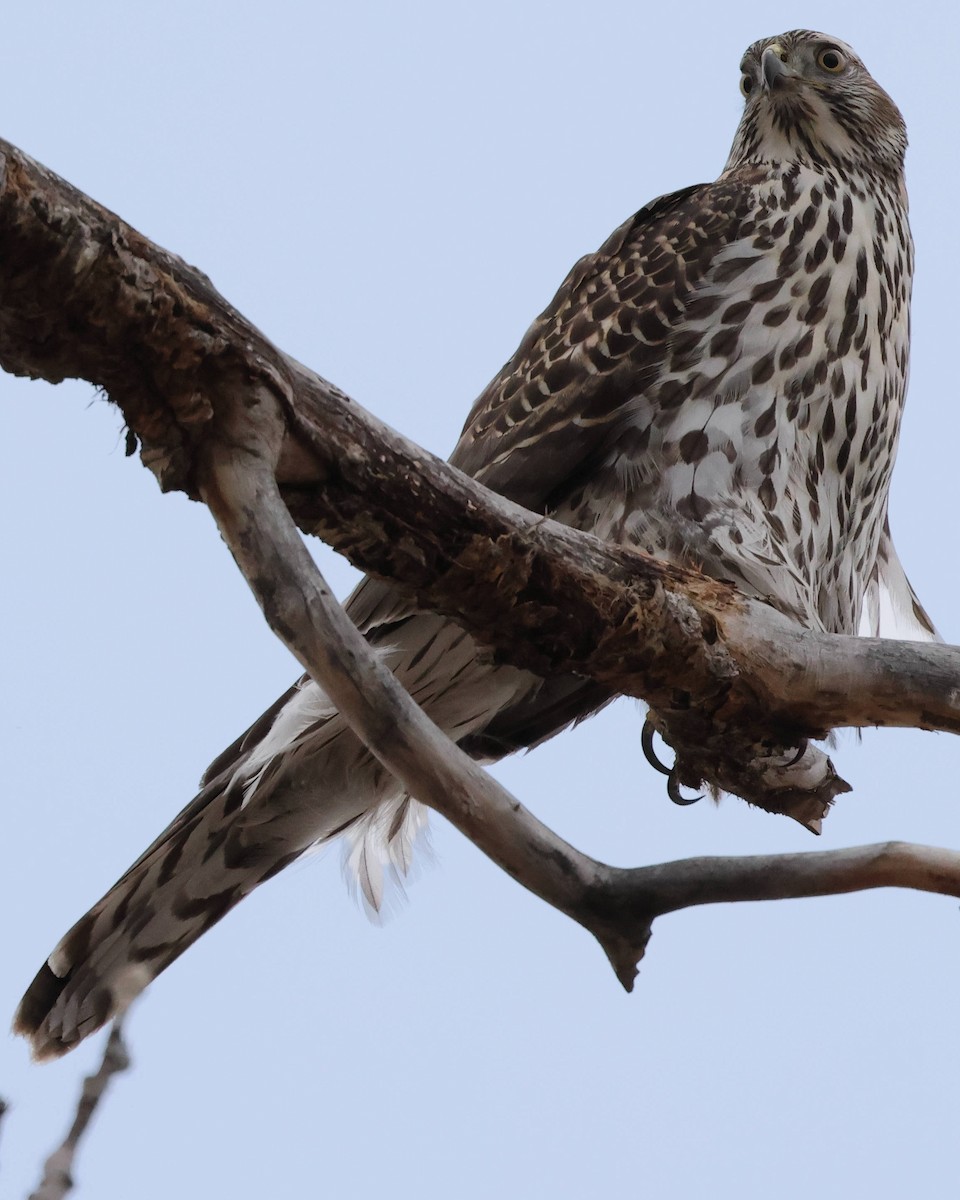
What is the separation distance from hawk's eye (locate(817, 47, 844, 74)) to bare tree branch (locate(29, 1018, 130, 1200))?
3958mm

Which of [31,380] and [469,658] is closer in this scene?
[31,380]

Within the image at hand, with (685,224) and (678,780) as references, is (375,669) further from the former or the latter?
(685,224)

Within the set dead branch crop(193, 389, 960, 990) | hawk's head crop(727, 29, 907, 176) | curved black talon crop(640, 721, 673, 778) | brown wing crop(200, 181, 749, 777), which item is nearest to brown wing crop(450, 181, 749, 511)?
brown wing crop(200, 181, 749, 777)

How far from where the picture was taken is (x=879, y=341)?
435cm

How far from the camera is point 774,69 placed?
5.04 metres

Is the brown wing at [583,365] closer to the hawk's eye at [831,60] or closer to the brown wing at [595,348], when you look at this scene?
the brown wing at [595,348]

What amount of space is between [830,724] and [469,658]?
3.44ft

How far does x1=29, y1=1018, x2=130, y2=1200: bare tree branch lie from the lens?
1861 mm

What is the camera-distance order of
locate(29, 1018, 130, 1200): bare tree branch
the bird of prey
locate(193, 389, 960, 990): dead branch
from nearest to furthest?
locate(29, 1018, 130, 1200): bare tree branch < locate(193, 389, 960, 990): dead branch < the bird of prey

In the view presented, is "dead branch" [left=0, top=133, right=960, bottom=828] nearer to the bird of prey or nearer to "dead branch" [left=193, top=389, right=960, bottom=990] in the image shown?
"dead branch" [left=193, top=389, right=960, bottom=990]

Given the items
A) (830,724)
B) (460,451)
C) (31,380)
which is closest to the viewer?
(31,380)

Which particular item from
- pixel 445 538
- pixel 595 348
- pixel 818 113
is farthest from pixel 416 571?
pixel 818 113

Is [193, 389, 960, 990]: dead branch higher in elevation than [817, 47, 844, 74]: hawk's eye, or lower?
lower

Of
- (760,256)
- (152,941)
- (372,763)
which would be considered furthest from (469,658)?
(760,256)
